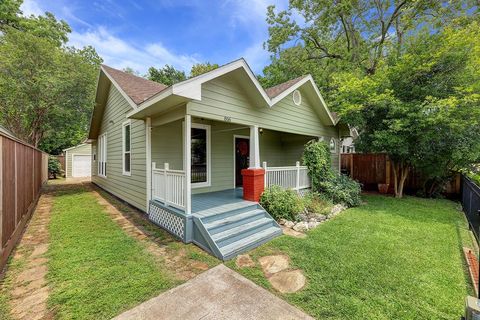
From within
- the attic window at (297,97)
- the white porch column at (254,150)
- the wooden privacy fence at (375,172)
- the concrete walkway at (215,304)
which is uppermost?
the attic window at (297,97)

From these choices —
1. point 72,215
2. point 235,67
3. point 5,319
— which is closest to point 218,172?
point 235,67

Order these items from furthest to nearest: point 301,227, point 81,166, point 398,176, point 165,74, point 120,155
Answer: point 165,74
point 81,166
point 398,176
point 120,155
point 301,227

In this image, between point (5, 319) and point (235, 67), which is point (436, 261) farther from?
point (5, 319)

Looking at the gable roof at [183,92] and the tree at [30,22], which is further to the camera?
the tree at [30,22]

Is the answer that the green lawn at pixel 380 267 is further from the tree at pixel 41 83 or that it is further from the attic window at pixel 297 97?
the tree at pixel 41 83

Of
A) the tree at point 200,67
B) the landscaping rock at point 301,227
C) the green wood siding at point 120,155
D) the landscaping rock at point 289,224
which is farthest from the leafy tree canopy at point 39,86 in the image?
the tree at point 200,67

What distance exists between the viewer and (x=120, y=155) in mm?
8367

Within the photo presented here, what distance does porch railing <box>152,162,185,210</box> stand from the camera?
4918 millimetres

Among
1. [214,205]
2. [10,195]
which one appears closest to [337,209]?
[214,205]

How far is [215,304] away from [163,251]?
6.19 feet

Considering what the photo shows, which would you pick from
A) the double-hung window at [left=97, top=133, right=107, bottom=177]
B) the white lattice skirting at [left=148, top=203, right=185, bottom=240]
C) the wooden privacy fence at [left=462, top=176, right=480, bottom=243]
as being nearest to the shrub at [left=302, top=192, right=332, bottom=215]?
the wooden privacy fence at [left=462, top=176, right=480, bottom=243]

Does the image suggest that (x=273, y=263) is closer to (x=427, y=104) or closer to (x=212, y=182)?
(x=212, y=182)

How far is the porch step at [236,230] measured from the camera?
4164 mm

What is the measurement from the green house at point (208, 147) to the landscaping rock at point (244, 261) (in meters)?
0.15
